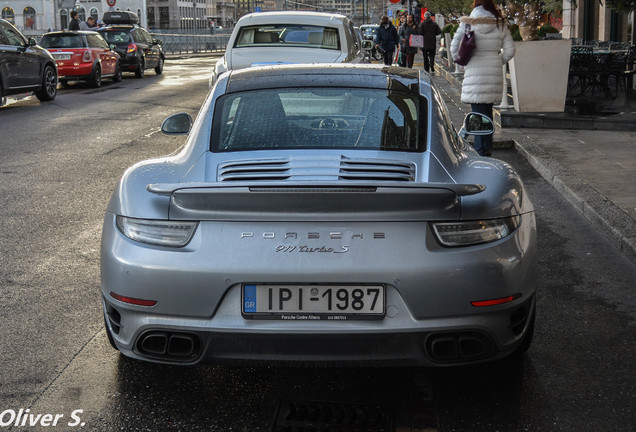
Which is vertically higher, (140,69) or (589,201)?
(140,69)

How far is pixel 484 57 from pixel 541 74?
4496 mm

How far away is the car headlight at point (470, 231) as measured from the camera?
3445 millimetres

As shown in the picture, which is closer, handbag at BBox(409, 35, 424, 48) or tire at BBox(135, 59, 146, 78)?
handbag at BBox(409, 35, 424, 48)

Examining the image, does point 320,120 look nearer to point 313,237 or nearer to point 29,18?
point 313,237

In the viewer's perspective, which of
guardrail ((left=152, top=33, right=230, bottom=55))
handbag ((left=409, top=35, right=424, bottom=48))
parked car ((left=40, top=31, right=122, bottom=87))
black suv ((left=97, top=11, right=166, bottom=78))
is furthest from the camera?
guardrail ((left=152, top=33, right=230, bottom=55))

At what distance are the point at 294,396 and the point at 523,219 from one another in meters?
1.19

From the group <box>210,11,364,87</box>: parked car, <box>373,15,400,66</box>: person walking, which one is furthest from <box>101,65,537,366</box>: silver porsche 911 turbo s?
<box>373,15,400,66</box>: person walking

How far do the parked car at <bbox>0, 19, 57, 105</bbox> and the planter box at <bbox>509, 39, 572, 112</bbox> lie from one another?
406 inches

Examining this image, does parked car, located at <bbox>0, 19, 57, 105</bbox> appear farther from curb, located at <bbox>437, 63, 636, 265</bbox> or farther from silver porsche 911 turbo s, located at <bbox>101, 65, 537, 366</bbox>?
silver porsche 911 turbo s, located at <bbox>101, 65, 537, 366</bbox>

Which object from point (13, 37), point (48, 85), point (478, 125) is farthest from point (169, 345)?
point (48, 85)

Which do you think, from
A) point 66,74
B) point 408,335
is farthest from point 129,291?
point 66,74

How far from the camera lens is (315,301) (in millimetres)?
3391

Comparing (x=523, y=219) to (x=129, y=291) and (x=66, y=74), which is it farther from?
(x=66, y=74)

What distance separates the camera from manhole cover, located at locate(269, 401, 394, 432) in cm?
347
